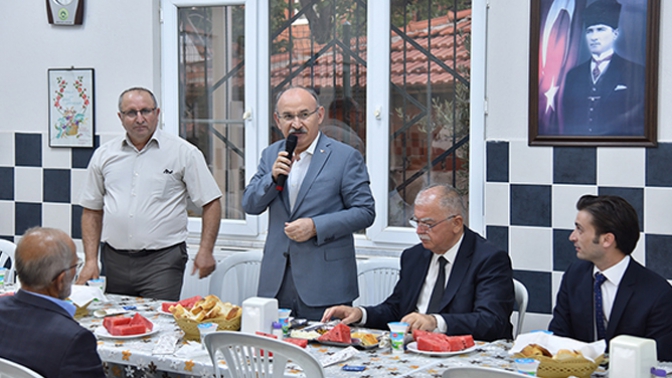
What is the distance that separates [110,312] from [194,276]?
986 mm

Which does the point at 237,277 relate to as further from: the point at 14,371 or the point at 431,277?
the point at 14,371

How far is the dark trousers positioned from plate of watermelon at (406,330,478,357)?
1505 mm

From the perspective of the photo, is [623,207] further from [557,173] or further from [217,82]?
[217,82]

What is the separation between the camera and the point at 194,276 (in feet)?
13.7

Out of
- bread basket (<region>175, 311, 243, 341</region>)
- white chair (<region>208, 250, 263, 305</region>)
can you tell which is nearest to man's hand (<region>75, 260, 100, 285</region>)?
white chair (<region>208, 250, 263, 305</region>)

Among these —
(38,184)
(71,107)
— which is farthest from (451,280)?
(38,184)

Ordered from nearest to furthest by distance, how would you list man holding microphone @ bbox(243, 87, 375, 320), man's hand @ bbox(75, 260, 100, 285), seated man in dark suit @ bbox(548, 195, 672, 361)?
seated man in dark suit @ bbox(548, 195, 672, 361) → man holding microphone @ bbox(243, 87, 375, 320) → man's hand @ bbox(75, 260, 100, 285)

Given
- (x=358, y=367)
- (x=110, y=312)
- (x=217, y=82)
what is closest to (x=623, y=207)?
(x=358, y=367)

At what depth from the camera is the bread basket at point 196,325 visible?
2777mm

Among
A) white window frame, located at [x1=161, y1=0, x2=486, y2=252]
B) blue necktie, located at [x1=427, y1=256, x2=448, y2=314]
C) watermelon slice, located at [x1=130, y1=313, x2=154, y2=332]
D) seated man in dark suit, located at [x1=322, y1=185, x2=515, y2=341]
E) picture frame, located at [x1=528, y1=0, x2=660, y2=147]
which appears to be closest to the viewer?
watermelon slice, located at [x1=130, y1=313, x2=154, y2=332]

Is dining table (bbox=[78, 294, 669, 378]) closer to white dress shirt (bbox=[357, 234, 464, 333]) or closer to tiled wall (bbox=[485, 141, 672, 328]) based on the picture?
white dress shirt (bbox=[357, 234, 464, 333])

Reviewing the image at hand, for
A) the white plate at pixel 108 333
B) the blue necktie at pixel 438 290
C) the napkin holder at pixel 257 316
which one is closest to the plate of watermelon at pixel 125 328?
the white plate at pixel 108 333

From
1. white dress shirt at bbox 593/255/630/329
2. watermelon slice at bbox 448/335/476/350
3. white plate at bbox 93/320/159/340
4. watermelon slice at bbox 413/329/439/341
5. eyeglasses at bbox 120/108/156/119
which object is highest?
eyeglasses at bbox 120/108/156/119

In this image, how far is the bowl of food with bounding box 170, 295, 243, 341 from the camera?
279cm
